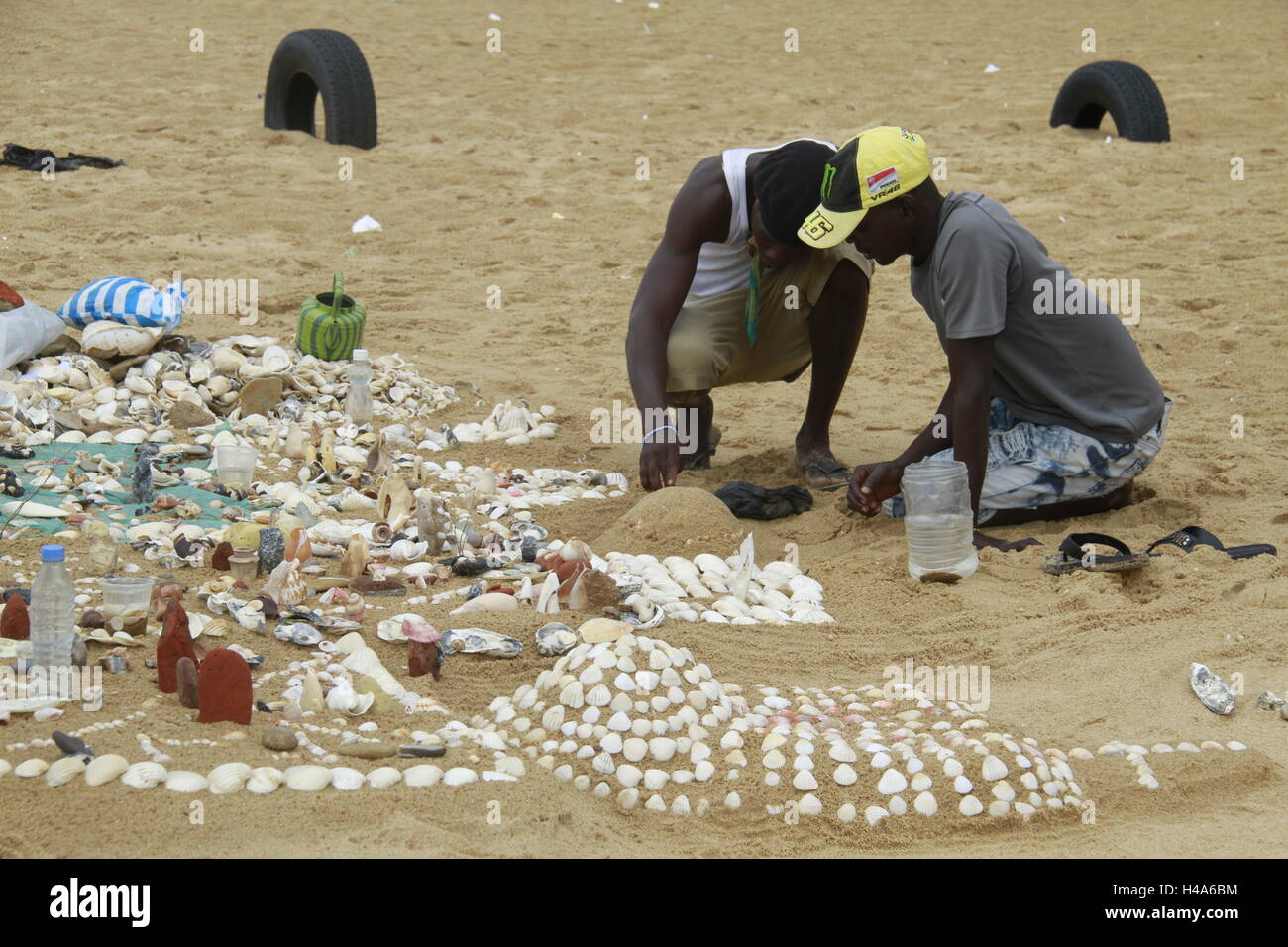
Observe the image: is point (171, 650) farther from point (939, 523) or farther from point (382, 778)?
point (939, 523)

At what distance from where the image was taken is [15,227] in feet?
22.1

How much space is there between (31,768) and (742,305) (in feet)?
8.93

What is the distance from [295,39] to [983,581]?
6880 millimetres

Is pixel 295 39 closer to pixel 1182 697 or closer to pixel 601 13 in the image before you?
pixel 601 13

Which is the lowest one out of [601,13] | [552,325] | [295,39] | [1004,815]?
[1004,815]

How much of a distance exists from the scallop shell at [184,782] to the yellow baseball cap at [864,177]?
1.99 meters

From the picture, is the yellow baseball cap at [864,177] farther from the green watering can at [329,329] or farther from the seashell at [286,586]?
the green watering can at [329,329]

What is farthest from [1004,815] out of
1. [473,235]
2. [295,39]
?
[295,39]

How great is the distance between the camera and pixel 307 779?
2.28 metres
